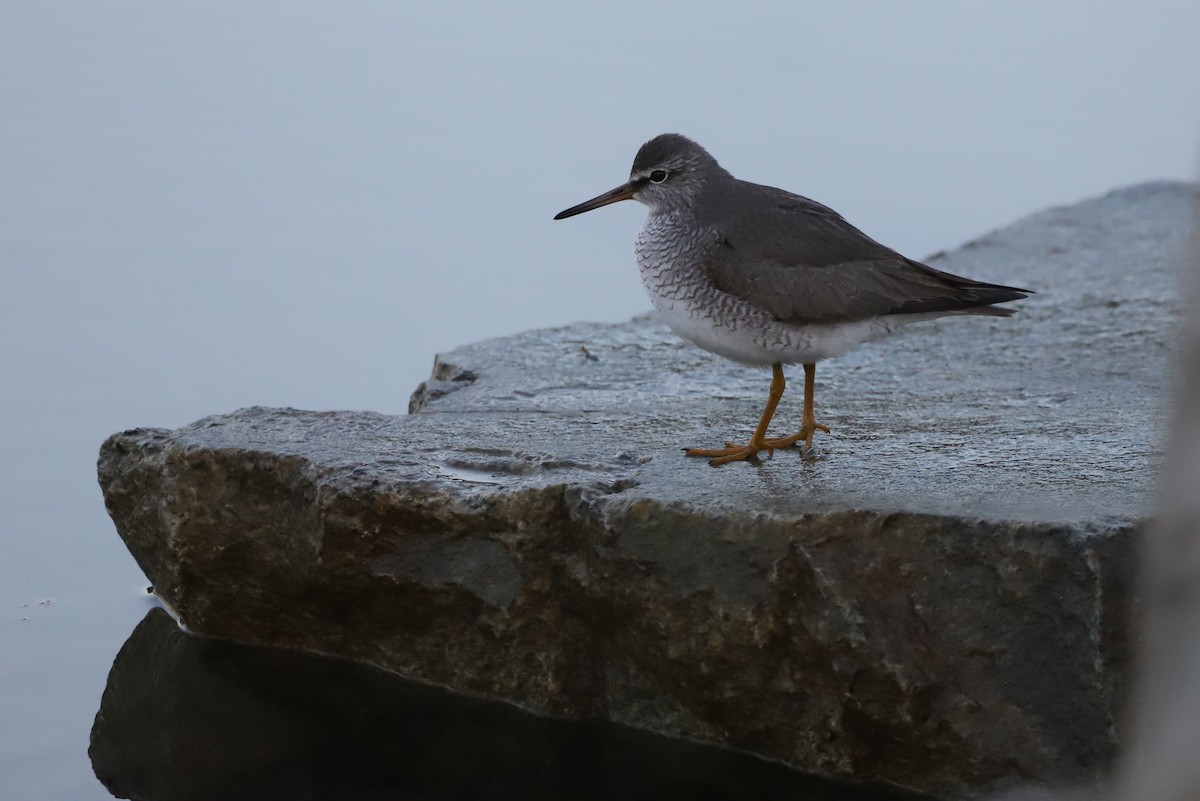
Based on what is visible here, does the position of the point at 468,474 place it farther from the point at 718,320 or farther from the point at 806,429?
the point at 806,429

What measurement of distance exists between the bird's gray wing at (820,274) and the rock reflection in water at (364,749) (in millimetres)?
1647

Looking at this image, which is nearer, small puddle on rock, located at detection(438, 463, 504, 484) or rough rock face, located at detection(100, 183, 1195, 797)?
rough rock face, located at detection(100, 183, 1195, 797)

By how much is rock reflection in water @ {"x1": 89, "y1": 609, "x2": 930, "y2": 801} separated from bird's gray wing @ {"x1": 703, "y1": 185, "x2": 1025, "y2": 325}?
1647 mm

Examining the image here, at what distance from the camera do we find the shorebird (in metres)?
5.29

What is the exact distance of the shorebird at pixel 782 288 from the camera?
5289mm

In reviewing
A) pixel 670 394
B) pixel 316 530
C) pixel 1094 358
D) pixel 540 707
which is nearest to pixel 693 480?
pixel 540 707

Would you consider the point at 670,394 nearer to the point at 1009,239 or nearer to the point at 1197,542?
the point at 1009,239

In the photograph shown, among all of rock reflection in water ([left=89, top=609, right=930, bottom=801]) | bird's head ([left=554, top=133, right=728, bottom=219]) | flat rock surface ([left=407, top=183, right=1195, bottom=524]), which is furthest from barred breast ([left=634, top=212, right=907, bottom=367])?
rock reflection in water ([left=89, top=609, right=930, bottom=801])

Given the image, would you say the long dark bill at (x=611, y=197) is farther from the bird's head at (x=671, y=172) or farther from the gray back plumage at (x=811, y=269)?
the gray back plumage at (x=811, y=269)

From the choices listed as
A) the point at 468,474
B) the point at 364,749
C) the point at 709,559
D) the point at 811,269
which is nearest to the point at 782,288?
the point at 811,269

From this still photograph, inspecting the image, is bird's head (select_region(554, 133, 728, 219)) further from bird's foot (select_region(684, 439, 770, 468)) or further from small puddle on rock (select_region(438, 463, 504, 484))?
small puddle on rock (select_region(438, 463, 504, 484))

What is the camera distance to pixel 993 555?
14.4 ft

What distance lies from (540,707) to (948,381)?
2.91 m

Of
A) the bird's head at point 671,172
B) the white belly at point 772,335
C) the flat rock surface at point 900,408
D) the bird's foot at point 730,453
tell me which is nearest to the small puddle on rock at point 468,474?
the flat rock surface at point 900,408
